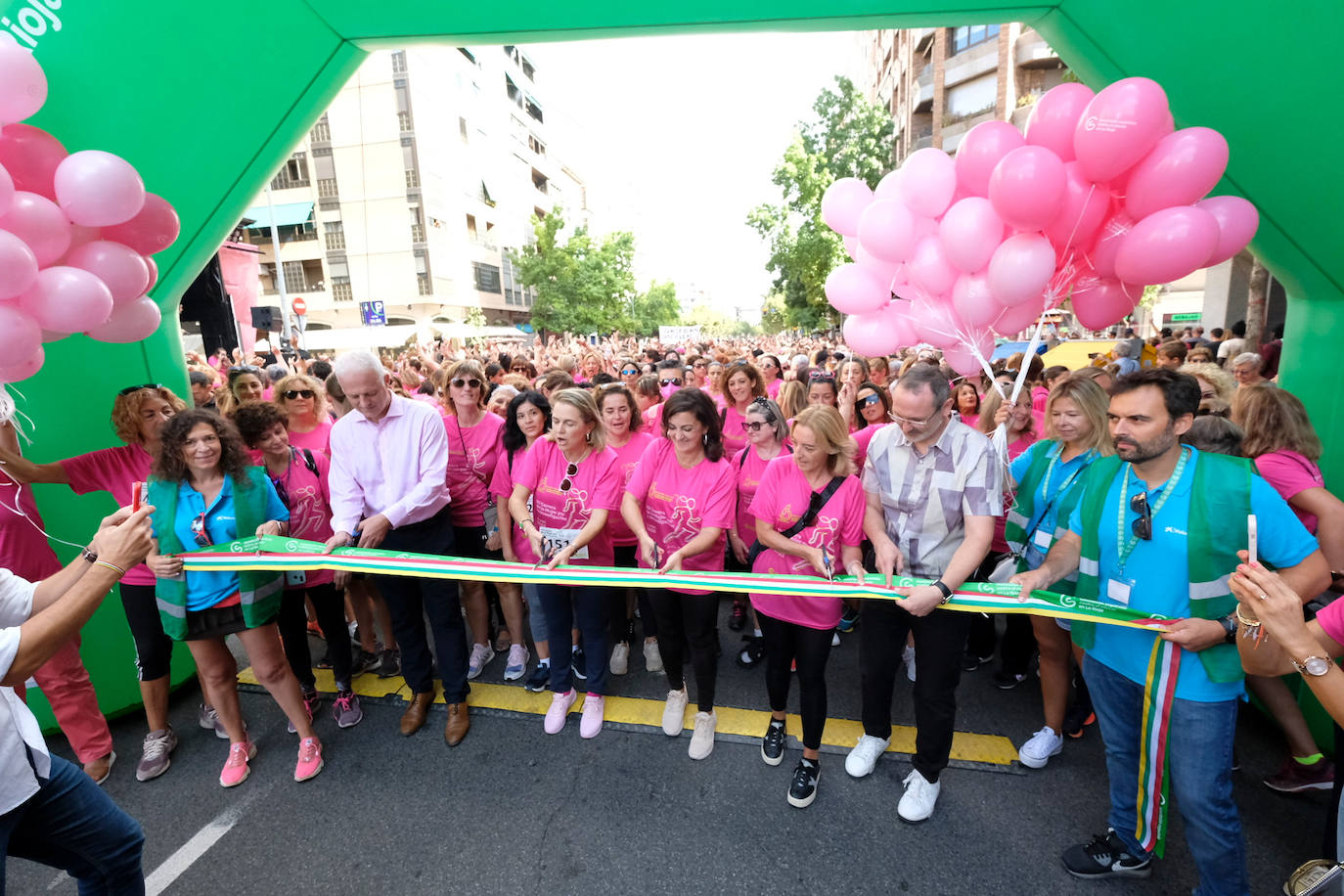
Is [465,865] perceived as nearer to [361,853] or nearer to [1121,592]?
[361,853]

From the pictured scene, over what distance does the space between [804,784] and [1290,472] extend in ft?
8.45

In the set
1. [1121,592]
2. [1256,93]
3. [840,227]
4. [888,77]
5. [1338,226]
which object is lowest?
[1121,592]

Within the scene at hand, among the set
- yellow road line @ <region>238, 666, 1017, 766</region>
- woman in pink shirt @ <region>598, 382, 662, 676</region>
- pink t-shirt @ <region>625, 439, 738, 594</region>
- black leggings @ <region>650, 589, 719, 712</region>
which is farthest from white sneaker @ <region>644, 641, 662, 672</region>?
pink t-shirt @ <region>625, 439, 738, 594</region>

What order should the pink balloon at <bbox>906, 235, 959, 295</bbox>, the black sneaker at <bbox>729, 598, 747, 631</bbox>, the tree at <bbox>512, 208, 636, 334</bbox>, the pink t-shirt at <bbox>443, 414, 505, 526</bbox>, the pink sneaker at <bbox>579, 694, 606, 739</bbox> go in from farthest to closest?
the tree at <bbox>512, 208, 636, 334</bbox> → the black sneaker at <bbox>729, 598, 747, 631</bbox> → the pink t-shirt at <bbox>443, 414, 505, 526</bbox> → the pink sneaker at <bbox>579, 694, 606, 739</bbox> → the pink balloon at <bbox>906, 235, 959, 295</bbox>

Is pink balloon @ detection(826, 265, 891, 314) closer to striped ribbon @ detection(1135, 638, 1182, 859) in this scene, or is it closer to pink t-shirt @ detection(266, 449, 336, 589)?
striped ribbon @ detection(1135, 638, 1182, 859)

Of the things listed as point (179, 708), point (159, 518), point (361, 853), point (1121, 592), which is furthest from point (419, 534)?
point (1121, 592)

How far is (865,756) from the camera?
3.21 metres

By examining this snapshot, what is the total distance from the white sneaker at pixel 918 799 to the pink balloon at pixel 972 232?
2.64 m

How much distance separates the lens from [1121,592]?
2.36 m

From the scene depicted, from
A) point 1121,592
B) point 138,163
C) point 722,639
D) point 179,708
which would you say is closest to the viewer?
point 1121,592

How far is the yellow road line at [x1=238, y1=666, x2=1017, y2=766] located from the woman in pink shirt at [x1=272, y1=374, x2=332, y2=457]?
1.67 metres

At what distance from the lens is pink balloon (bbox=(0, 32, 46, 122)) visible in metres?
2.44

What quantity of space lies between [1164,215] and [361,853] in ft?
15.8

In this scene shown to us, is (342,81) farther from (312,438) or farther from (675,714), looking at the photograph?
(675,714)
